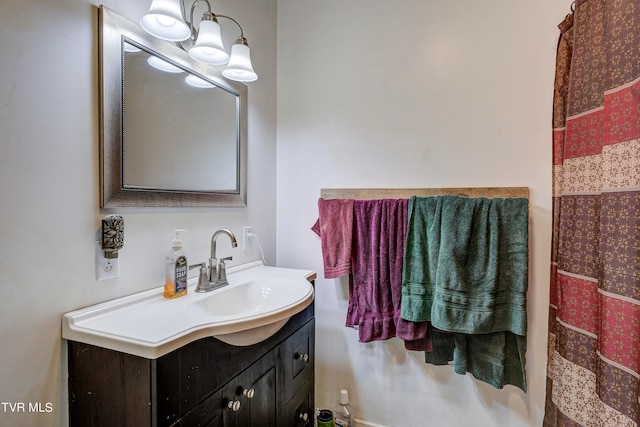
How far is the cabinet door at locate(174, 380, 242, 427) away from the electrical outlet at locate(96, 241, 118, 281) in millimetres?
477

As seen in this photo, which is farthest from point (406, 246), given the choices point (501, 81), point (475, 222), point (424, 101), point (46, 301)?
point (46, 301)

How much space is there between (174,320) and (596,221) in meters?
1.46

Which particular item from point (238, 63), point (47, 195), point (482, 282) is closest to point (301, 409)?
point (482, 282)

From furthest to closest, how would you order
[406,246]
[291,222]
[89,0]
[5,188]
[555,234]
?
[291,222] < [406,246] < [555,234] < [89,0] < [5,188]

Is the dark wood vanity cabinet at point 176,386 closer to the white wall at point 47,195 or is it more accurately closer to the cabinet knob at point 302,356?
the white wall at point 47,195

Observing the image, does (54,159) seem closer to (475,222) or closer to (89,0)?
(89,0)

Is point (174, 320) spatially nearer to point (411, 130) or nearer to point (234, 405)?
point (234, 405)

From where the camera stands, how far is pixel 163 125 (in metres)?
1.12

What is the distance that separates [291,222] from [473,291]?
0.99 m

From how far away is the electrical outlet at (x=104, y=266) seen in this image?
912 millimetres

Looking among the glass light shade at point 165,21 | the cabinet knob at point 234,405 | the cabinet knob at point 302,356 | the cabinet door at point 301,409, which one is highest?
the glass light shade at point 165,21

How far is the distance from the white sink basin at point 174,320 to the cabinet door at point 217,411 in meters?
0.15

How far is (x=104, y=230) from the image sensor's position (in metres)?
0.91

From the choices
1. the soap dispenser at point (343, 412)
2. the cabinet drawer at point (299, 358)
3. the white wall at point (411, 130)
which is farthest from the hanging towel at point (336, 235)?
the soap dispenser at point (343, 412)
